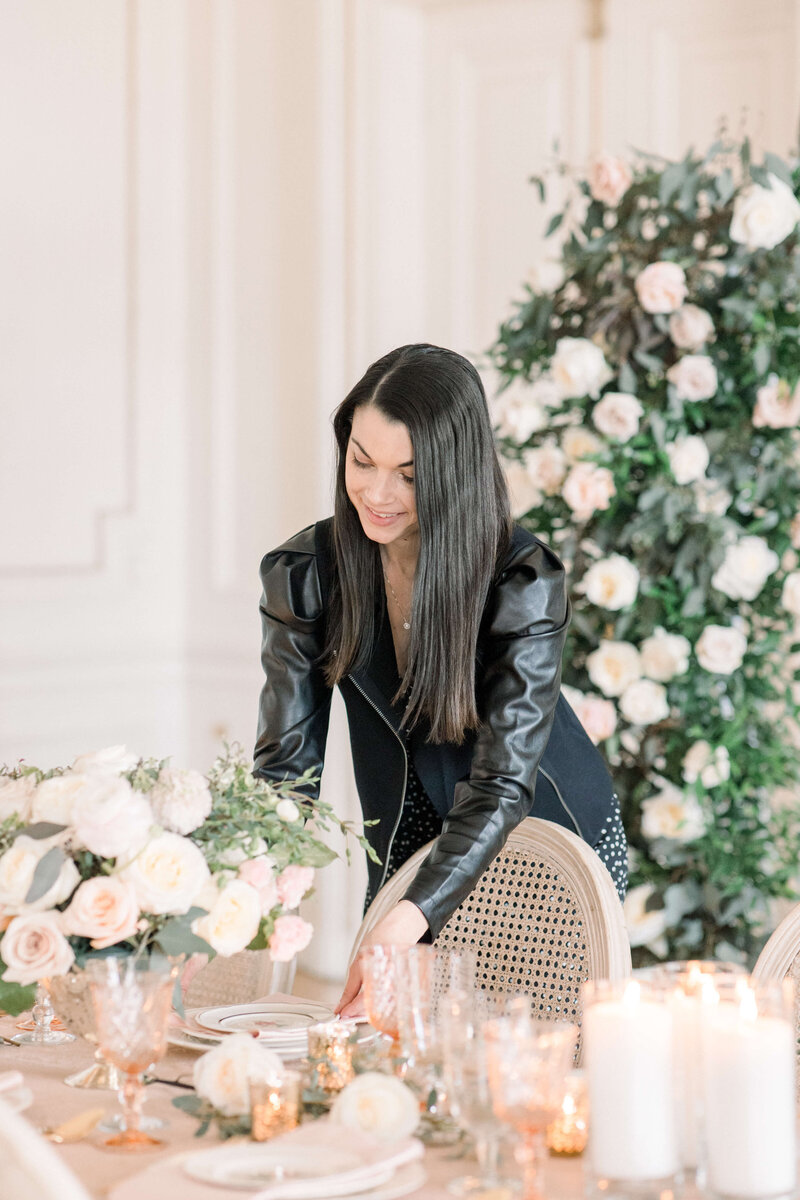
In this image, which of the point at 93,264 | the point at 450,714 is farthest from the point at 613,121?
the point at 450,714

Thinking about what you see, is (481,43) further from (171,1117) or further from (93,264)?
(171,1117)

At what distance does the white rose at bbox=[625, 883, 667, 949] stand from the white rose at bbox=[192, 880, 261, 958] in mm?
1865

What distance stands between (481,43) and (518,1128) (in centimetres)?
352

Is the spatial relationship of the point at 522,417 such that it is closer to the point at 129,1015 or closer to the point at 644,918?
the point at 644,918

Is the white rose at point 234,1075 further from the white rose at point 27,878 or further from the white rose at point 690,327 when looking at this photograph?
the white rose at point 690,327

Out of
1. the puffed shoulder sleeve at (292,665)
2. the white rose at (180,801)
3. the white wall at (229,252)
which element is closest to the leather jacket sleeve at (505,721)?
the puffed shoulder sleeve at (292,665)

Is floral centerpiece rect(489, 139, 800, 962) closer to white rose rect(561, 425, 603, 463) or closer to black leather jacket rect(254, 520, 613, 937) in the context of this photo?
white rose rect(561, 425, 603, 463)

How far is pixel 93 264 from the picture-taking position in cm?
391

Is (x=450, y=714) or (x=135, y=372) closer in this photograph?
(x=450, y=714)

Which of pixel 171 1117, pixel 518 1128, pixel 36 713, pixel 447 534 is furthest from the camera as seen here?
pixel 36 713

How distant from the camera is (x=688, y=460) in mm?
2873

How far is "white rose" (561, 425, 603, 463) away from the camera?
9.81 feet

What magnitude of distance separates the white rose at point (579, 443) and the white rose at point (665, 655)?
40 cm

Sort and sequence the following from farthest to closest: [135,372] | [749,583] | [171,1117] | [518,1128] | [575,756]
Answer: [135,372], [749,583], [575,756], [171,1117], [518,1128]
